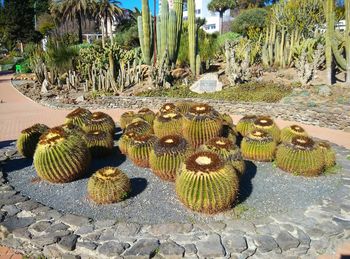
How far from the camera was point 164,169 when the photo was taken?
5227mm

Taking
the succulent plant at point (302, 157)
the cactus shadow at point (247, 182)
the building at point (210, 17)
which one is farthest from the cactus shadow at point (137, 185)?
the building at point (210, 17)

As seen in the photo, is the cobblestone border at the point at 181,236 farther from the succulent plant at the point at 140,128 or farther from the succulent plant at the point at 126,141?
the succulent plant at the point at 140,128

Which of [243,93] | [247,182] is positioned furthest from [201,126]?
[243,93]

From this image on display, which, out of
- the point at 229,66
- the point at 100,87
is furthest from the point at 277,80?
the point at 100,87

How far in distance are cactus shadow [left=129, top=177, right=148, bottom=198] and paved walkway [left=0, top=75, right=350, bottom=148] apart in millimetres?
5222

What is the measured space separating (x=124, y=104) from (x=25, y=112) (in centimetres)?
383

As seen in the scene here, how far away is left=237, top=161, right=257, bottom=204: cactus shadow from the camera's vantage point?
16.2 feet

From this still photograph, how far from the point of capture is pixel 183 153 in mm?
5184

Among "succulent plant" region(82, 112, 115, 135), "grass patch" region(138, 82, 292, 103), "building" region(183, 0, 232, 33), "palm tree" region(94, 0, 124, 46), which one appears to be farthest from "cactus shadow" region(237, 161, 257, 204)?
"building" region(183, 0, 232, 33)

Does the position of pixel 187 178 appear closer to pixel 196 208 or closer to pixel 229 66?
pixel 196 208

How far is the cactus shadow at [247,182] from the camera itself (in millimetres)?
4949

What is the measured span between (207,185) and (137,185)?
148 centimetres

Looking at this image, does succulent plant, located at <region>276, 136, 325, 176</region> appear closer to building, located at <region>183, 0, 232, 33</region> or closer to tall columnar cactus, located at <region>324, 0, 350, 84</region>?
tall columnar cactus, located at <region>324, 0, 350, 84</region>

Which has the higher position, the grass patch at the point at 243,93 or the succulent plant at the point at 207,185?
the grass patch at the point at 243,93
